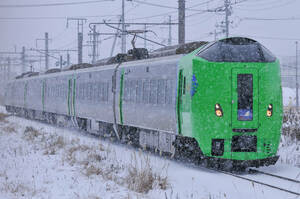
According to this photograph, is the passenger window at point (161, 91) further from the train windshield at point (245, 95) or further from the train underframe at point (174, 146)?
the train windshield at point (245, 95)

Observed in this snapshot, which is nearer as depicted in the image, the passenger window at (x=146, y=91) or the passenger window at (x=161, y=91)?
the passenger window at (x=161, y=91)

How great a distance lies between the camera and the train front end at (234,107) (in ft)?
32.8

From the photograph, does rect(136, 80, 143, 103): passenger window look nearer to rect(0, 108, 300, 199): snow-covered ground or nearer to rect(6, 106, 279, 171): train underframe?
rect(6, 106, 279, 171): train underframe

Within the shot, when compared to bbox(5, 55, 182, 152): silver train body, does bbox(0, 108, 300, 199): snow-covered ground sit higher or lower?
lower

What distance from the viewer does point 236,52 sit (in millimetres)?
10367

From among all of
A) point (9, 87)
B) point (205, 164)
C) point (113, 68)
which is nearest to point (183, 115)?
point (205, 164)

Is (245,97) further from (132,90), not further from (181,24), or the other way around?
(181,24)

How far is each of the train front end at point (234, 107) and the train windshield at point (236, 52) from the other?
0.07 feet

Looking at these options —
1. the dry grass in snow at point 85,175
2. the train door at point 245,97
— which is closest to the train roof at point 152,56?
the train door at point 245,97

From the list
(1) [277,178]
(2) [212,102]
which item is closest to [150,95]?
(2) [212,102]

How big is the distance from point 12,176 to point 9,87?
30.6 meters

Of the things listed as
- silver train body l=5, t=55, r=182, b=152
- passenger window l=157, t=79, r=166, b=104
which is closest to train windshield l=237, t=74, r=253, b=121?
silver train body l=5, t=55, r=182, b=152

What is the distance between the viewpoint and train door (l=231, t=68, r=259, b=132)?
396 inches

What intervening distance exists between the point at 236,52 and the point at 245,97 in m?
0.99
